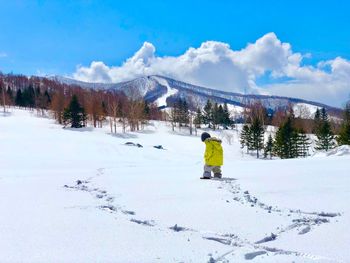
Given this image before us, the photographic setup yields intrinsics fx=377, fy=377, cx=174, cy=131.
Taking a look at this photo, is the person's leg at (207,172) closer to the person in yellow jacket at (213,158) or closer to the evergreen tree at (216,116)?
the person in yellow jacket at (213,158)

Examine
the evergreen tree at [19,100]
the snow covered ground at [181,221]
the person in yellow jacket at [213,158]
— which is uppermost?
the evergreen tree at [19,100]

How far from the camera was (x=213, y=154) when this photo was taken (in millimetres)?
13930

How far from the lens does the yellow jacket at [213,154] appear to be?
541 inches

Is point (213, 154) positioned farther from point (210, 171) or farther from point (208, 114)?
point (208, 114)

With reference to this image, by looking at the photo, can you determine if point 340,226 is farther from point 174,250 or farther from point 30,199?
point 30,199

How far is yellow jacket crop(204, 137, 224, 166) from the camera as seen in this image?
1375cm

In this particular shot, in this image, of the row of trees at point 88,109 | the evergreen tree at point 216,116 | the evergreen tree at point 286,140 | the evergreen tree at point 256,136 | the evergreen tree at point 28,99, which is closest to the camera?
the evergreen tree at point 286,140

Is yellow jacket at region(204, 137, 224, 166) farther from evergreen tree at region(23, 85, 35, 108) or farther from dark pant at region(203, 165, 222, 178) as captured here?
evergreen tree at region(23, 85, 35, 108)

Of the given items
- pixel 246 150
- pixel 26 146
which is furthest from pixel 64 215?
pixel 246 150

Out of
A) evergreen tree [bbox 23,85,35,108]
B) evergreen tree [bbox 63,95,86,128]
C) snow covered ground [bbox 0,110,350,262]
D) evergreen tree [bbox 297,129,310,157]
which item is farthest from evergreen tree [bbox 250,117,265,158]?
evergreen tree [bbox 23,85,35,108]

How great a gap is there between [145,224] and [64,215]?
1.59 meters

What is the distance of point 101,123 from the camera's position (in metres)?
95.0

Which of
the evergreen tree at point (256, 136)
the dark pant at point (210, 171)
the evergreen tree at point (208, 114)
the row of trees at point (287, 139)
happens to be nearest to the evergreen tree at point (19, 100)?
the evergreen tree at point (208, 114)

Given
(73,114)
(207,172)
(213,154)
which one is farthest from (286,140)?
(207,172)
